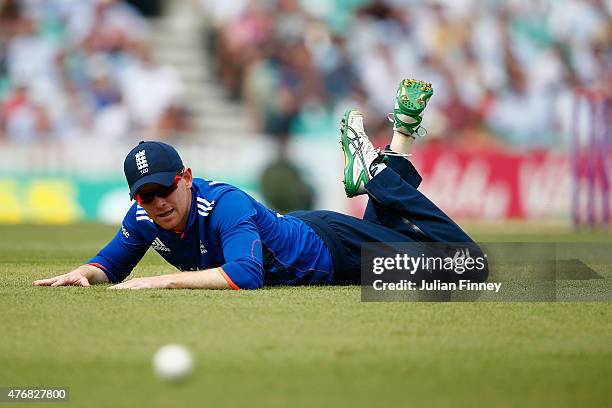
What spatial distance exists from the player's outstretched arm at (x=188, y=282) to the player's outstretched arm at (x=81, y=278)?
0.39m

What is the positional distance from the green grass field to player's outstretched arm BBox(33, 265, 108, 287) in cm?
12

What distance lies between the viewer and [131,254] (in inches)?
257

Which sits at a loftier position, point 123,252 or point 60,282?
point 123,252

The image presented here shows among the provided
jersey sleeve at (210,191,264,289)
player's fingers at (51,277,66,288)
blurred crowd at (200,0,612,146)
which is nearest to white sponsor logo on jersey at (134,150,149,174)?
jersey sleeve at (210,191,264,289)

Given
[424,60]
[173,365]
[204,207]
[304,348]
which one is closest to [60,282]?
[204,207]

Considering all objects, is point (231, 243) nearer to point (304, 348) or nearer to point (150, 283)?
point (150, 283)

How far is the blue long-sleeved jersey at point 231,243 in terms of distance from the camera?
6.00 meters

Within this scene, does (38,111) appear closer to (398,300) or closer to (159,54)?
(159,54)

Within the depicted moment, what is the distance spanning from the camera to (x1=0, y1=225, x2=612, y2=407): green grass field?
3.80m

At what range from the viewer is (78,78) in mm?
17594

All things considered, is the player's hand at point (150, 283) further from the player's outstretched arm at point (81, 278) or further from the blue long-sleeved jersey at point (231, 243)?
the player's outstretched arm at point (81, 278)

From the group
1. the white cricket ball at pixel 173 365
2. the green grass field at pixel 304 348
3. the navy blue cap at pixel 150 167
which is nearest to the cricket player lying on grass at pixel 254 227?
the navy blue cap at pixel 150 167

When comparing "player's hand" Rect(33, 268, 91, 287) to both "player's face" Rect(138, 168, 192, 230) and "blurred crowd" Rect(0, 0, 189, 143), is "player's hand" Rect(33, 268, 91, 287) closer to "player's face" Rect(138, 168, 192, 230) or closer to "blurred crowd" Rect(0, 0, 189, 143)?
"player's face" Rect(138, 168, 192, 230)

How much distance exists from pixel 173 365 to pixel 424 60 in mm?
16915
